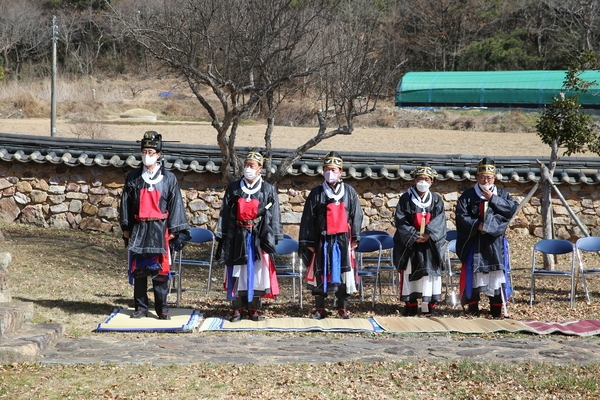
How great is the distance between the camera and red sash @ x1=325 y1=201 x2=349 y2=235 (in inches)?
315

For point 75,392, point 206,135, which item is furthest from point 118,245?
point 206,135

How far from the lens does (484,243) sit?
27.7 ft

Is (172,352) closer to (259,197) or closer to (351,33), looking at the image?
(259,197)

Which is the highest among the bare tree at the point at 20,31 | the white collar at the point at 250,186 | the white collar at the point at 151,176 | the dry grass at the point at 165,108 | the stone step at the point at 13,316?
the bare tree at the point at 20,31

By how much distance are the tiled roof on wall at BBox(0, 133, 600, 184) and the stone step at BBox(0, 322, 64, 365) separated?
19.4ft

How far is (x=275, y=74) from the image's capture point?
459 inches

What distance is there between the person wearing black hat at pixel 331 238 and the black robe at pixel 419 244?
1.90ft

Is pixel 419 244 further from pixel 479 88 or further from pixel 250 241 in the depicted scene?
pixel 479 88

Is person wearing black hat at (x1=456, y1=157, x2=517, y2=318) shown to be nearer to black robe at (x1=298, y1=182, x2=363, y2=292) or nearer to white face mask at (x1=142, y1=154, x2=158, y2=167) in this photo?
black robe at (x1=298, y1=182, x2=363, y2=292)

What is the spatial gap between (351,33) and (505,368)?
8.66 meters

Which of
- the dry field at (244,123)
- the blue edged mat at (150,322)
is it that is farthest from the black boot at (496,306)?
the dry field at (244,123)

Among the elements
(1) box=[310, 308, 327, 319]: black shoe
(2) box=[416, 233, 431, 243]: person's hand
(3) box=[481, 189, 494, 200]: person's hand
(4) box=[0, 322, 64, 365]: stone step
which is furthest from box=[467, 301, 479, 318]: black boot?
(4) box=[0, 322, 64, 365]: stone step

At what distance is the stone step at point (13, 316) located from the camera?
6.31 meters

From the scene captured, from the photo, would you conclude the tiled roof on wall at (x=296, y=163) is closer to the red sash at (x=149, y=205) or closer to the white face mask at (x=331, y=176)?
the white face mask at (x=331, y=176)
